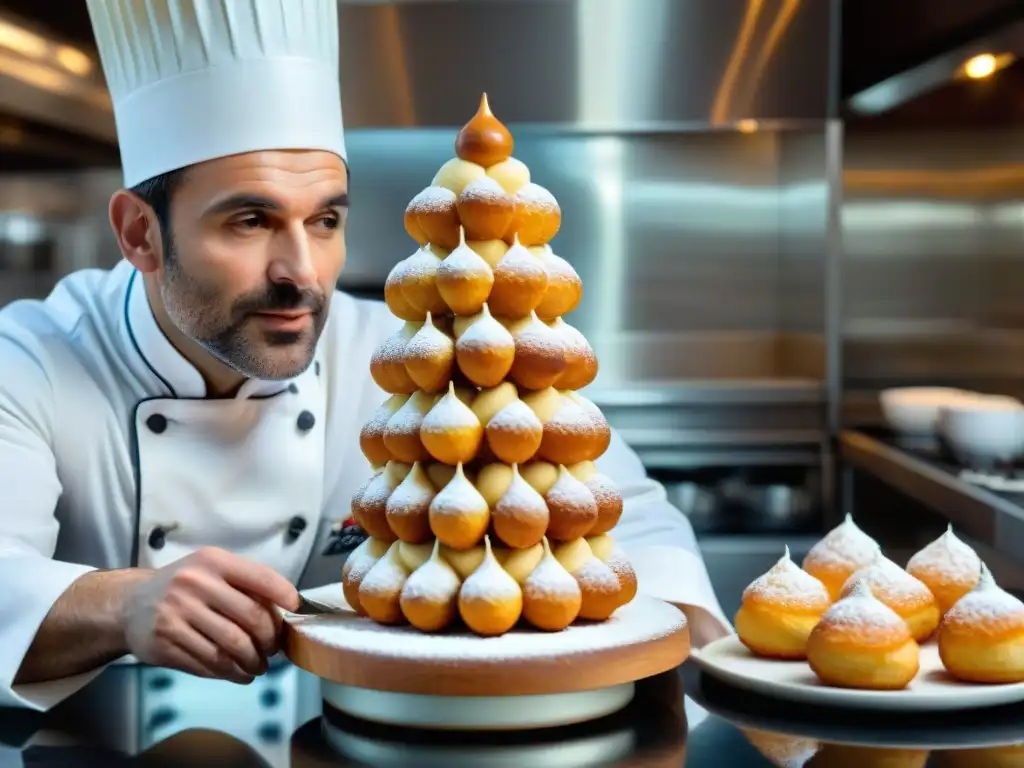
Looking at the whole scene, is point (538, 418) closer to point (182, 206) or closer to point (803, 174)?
point (182, 206)

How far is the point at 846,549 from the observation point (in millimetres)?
1074

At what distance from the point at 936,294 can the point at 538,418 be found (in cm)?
307

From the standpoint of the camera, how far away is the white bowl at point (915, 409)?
9.90ft

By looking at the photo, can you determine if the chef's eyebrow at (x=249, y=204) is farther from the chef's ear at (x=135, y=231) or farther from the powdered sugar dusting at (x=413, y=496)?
the powdered sugar dusting at (x=413, y=496)

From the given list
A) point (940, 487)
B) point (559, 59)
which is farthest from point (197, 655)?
point (559, 59)

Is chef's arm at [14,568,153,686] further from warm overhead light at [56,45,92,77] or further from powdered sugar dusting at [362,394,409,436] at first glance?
warm overhead light at [56,45,92,77]

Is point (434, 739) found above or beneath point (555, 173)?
beneath

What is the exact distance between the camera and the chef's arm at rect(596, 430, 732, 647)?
1134 millimetres

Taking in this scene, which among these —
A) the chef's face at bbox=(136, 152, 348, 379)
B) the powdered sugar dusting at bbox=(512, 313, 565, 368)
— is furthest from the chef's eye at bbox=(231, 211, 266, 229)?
the powdered sugar dusting at bbox=(512, 313, 565, 368)

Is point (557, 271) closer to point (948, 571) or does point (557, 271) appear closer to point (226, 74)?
point (948, 571)

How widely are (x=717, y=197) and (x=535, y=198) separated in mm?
2898

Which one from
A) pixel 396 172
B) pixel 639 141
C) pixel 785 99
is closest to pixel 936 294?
pixel 785 99

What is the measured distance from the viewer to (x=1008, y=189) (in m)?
3.60

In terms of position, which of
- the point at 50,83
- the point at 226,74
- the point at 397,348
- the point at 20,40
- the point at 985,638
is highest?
the point at 20,40
